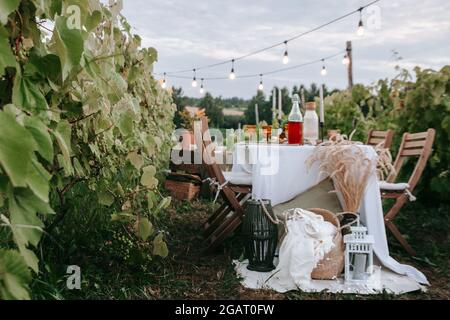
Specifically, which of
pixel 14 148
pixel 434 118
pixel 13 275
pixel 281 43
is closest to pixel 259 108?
pixel 281 43

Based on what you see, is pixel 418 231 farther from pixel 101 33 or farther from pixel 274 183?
pixel 101 33

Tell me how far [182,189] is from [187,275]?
277cm

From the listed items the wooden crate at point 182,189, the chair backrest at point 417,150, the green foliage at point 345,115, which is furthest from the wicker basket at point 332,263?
the green foliage at point 345,115

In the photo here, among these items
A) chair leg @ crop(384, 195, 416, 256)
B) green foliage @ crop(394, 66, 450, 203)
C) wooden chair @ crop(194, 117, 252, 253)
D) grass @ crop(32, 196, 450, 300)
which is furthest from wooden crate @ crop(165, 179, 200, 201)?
chair leg @ crop(384, 195, 416, 256)

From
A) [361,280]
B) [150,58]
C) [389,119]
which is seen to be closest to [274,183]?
[361,280]

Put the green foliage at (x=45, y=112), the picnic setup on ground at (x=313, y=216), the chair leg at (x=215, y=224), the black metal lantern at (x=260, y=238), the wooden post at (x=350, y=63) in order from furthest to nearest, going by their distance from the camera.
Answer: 1. the wooden post at (x=350, y=63)
2. the chair leg at (x=215, y=224)
3. the black metal lantern at (x=260, y=238)
4. the picnic setup on ground at (x=313, y=216)
5. the green foliage at (x=45, y=112)

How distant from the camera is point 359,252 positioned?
2.86m

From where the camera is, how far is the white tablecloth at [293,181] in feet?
10.4

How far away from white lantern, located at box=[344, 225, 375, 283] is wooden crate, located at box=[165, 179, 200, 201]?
2894mm

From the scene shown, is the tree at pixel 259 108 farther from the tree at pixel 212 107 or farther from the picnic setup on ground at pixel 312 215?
the picnic setup on ground at pixel 312 215

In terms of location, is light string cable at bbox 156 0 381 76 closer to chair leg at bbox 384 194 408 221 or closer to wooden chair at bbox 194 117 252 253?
chair leg at bbox 384 194 408 221

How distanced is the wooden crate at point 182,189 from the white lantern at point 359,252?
9.50 feet

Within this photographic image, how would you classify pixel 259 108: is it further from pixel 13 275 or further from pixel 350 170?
pixel 13 275

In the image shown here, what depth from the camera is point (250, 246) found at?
305 centimetres
